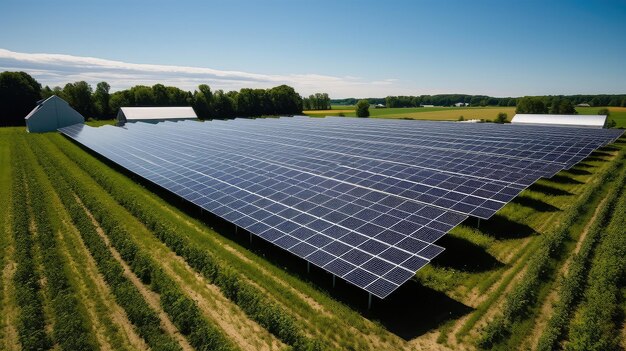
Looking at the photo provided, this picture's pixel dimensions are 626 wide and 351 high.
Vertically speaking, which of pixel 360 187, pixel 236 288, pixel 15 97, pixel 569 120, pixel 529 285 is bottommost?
pixel 236 288

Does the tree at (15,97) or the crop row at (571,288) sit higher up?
the tree at (15,97)

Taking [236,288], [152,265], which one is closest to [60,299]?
[152,265]

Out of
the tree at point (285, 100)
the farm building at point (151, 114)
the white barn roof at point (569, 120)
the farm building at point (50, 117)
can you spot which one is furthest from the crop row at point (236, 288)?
the tree at point (285, 100)

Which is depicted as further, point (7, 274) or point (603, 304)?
point (7, 274)

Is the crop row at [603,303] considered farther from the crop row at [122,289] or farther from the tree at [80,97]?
the tree at [80,97]

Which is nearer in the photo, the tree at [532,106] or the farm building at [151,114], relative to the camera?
the farm building at [151,114]

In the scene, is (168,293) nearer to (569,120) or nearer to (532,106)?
(569,120)

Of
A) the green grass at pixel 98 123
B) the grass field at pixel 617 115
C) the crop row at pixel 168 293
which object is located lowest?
the green grass at pixel 98 123

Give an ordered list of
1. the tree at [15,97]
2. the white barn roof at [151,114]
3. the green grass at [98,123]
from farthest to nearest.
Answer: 1. the green grass at [98,123]
2. the tree at [15,97]
3. the white barn roof at [151,114]
